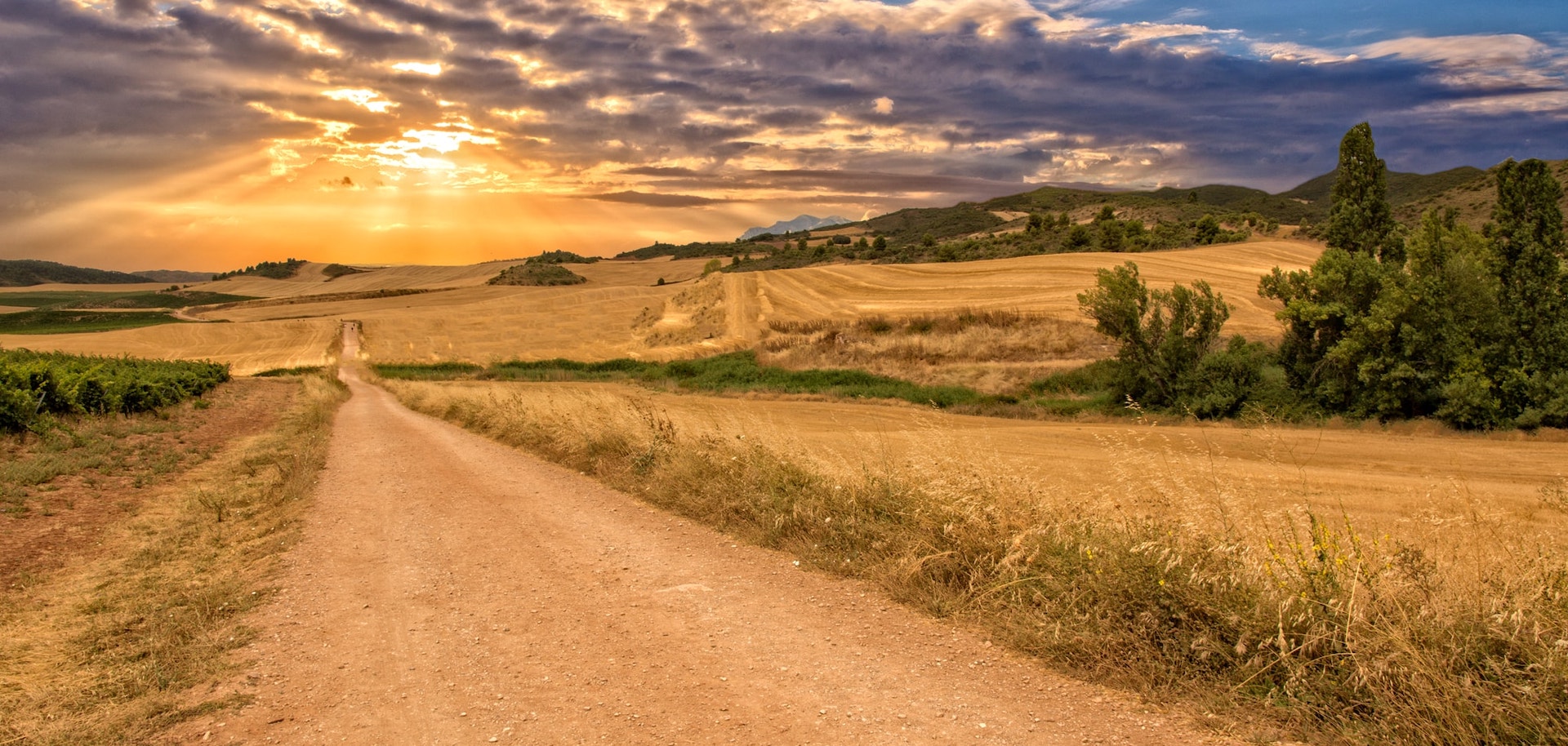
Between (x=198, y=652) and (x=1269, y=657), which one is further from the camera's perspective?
(x=198, y=652)

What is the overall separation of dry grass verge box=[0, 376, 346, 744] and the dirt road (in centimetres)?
35

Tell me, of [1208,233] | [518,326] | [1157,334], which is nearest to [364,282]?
[518,326]

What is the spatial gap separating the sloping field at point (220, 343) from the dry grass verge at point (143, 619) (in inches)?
2343

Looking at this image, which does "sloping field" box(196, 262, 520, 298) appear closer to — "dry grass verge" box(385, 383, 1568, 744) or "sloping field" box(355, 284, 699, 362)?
"sloping field" box(355, 284, 699, 362)

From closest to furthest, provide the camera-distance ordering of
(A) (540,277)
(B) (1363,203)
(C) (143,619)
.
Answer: (C) (143,619) → (B) (1363,203) → (A) (540,277)

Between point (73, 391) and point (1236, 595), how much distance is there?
82.0 ft

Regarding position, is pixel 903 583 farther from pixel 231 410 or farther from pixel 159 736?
pixel 231 410

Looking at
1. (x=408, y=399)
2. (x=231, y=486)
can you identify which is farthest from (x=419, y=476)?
(x=408, y=399)

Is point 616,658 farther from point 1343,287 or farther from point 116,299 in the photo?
point 116,299

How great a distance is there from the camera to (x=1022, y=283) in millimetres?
49844

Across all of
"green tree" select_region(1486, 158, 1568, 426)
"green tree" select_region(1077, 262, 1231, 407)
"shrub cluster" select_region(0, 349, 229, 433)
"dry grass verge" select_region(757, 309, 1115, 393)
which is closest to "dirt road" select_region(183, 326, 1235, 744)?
"shrub cluster" select_region(0, 349, 229, 433)

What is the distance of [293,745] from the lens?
4383 mm

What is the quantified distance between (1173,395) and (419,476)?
22324mm

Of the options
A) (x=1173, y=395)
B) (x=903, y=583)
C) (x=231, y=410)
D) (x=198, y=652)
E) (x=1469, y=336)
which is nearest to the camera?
(x=198, y=652)
